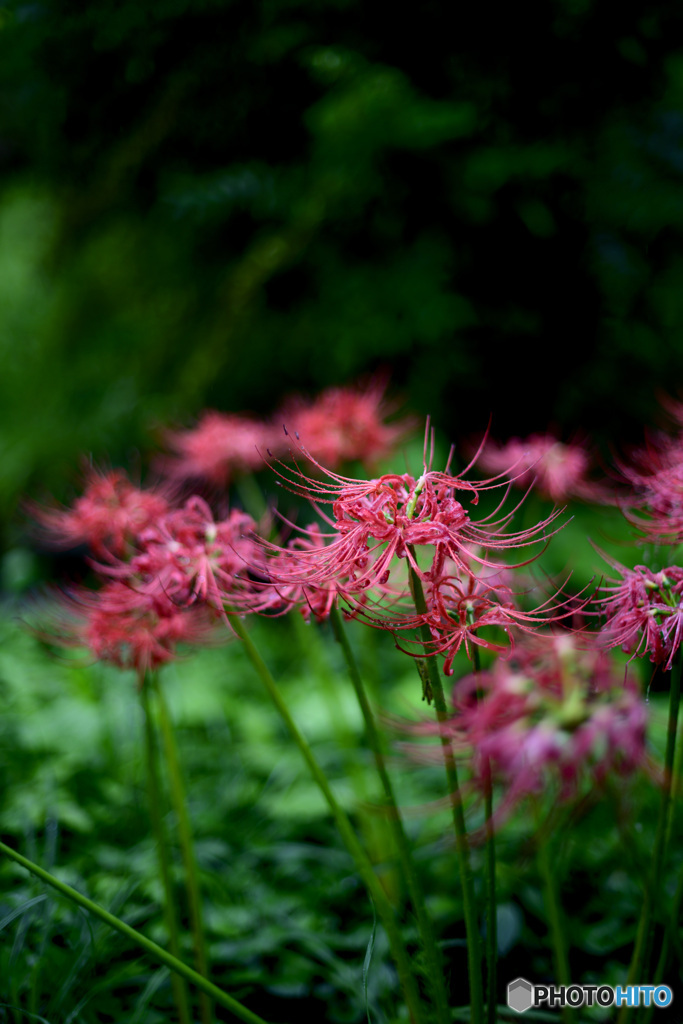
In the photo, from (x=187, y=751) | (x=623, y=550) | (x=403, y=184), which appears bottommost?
(x=187, y=751)

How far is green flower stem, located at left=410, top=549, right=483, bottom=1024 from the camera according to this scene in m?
0.59

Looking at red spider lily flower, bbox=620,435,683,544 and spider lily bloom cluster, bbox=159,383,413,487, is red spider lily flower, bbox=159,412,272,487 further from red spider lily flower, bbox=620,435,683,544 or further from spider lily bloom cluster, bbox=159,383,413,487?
red spider lily flower, bbox=620,435,683,544

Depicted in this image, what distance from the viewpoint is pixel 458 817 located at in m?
0.63

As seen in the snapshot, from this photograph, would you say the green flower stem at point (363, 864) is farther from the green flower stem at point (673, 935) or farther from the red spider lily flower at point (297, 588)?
the green flower stem at point (673, 935)

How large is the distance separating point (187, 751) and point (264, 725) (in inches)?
9.1

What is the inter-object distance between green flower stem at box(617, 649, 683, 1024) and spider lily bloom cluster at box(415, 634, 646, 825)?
0.16 metres

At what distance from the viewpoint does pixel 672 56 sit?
209cm

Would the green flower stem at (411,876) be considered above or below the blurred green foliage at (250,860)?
above

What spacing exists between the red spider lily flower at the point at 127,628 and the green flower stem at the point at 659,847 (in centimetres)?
59

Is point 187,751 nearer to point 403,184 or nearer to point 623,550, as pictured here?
point 623,550

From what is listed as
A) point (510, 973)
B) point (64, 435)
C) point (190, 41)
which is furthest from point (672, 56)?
point (64, 435)

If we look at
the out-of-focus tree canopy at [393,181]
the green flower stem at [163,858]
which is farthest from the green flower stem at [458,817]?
the out-of-focus tree canopy at [393,181]

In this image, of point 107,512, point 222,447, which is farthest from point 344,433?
point 107,512

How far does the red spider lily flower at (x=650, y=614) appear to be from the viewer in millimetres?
673
